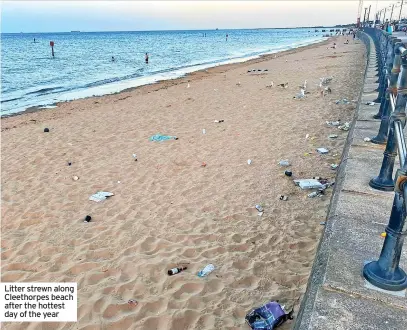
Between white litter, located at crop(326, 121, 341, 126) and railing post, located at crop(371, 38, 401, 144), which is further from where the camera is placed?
white litter, located at crop(326, 121, 341, 126)

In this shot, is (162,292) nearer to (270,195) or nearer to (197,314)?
(197,314)

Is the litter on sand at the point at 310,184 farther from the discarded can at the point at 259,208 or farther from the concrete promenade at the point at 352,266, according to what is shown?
the concrete promenade at the point at 352,266

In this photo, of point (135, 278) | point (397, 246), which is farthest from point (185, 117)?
point (397, 246)

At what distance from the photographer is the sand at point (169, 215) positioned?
3027 mm

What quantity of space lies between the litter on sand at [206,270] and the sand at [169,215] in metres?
0.04

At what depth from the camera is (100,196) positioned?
5.10 m

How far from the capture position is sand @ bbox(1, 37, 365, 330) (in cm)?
303

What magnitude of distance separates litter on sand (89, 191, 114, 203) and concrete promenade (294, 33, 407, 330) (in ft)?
10.4

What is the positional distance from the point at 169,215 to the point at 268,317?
2.18 m

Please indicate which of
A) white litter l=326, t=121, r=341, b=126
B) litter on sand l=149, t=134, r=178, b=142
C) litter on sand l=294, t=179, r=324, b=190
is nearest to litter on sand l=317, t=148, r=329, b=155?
litter on sand l=294, t=179, r=324, b=190

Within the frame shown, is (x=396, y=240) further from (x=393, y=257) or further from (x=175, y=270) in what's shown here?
(x=175, y=270)

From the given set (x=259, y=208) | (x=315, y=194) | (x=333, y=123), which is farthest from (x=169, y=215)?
(x=333, y=123)

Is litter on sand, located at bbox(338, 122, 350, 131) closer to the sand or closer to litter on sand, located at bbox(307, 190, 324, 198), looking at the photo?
the sand

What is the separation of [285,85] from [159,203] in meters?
10.2
